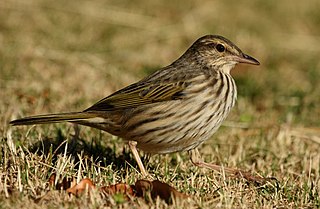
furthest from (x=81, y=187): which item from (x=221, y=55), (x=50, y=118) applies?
(x=221, y=55)

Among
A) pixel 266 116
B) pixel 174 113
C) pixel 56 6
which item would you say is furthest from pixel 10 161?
pixel 56 6

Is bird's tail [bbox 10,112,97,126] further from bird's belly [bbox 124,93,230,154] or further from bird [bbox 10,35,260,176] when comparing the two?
bird's belly [bbox 124,93,230,154]

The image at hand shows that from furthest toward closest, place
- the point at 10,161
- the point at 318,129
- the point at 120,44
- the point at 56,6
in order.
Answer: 1. the point at 56,6
2. the point at 120,44
3. the point at 318,129
4. the point at 10,161

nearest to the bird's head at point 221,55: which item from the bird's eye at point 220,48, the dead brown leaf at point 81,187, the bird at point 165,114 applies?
the bird's eye at point 220,48

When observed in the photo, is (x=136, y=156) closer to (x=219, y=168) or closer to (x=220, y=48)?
(x=219, y=168)

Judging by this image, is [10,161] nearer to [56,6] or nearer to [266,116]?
[266,116]

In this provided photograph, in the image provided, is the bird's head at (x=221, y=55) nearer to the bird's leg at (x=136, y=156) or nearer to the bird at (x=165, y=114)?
the bird at (x=165, y=114)
